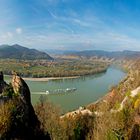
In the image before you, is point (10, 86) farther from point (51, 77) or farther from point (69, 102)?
point (51, 77)

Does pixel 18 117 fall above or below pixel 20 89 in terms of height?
below

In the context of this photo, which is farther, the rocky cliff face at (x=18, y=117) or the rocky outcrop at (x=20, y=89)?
the rocky outcrop at (x=20, y=89)

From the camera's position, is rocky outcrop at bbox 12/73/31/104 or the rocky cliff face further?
rocky outcrop at bbox 12/73/31/104

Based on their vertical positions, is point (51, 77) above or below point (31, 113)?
below

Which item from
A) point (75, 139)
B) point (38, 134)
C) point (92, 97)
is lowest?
point (92, 97)

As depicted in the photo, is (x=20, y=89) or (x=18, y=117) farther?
(x=20, y=89)

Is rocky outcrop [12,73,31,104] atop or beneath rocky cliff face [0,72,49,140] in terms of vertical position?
atop

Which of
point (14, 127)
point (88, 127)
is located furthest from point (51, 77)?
point (14, 127)

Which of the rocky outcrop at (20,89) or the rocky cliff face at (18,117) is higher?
the rocky outcrop at (20,89)
